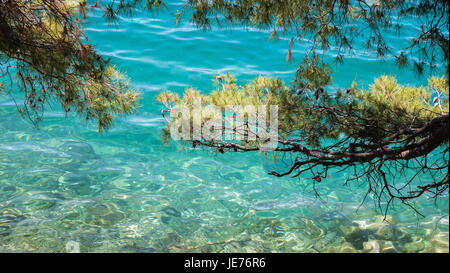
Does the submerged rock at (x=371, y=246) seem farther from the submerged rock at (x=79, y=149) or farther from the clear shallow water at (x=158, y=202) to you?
the submerged rock at (x=79, y=149)

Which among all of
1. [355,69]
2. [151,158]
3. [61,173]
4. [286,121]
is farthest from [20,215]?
[355,69]

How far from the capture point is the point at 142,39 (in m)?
8.73

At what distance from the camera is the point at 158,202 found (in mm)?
4133

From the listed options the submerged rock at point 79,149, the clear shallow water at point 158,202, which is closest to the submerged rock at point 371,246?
the clear shallow water at point 158,202

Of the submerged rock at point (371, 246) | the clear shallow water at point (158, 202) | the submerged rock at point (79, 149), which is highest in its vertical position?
the submerged rock at point (79, 149)

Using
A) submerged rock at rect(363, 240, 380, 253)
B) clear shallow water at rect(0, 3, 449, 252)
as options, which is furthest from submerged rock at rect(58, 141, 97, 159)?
submerged rock at rect(363, 240, 380, 253)

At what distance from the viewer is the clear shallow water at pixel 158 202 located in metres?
3.44

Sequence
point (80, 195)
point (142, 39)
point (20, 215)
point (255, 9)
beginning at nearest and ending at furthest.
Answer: point (255, 9)
point (20, 215)
point (80, 195)
point (142, 39)

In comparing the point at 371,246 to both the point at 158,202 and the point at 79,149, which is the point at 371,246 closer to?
the point at 158,202

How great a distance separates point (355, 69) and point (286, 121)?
6552 mm

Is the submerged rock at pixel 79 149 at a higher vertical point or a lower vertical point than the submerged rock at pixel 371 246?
higher

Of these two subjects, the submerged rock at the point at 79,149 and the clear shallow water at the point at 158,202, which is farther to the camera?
the submerged rock at the point at 79,149

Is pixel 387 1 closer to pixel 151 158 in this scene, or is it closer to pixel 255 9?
pixel 255 9

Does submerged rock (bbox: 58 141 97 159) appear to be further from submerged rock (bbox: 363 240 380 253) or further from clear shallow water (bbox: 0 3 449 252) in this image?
submerged rock (bbox: 363 240 380 253)
